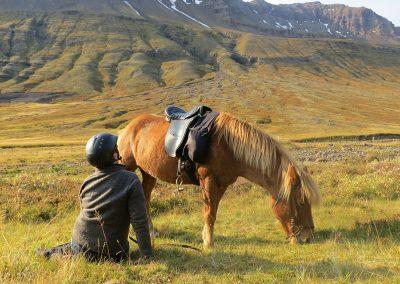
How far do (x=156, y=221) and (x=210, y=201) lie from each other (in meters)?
3.06

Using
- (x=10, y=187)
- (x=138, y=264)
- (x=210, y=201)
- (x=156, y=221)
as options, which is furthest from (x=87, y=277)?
(x=10, y=187)

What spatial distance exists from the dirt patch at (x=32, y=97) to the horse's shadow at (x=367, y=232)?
144683mm

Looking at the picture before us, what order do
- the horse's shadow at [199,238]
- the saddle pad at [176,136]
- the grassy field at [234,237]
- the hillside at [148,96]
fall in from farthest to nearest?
the hillside at [148,96] → the horse's shadow at [199,238] → the saddle pad at [176,136] → the grassy field at [234,237]

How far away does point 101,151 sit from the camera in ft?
19.8

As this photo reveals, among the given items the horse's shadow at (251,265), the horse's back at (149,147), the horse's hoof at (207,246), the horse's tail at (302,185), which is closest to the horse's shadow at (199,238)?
the horse's shadow at (251,265)

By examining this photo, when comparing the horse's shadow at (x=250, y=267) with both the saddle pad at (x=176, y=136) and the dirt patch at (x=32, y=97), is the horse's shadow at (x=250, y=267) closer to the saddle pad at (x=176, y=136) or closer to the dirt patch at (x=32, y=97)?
the saddle pad at (x=176, y=136)

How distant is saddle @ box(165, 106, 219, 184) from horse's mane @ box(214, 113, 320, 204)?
0.95 feet

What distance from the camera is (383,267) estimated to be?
6262 mm

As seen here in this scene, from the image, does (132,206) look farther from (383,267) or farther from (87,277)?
(383,267)

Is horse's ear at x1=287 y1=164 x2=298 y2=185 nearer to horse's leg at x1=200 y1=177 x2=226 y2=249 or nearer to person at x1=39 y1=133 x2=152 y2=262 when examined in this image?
horse's leg at x1=200 y1=177 x2=226 y2=249

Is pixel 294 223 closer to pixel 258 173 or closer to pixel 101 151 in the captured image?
pixel 258 173

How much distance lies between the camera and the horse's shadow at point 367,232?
8.31 metres

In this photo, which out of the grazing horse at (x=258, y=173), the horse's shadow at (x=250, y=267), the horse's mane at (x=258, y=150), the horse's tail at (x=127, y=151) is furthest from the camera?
the horse's tail at (x=127, y=151)

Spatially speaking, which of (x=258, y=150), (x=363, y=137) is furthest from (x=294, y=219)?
(x=363, y=137)
